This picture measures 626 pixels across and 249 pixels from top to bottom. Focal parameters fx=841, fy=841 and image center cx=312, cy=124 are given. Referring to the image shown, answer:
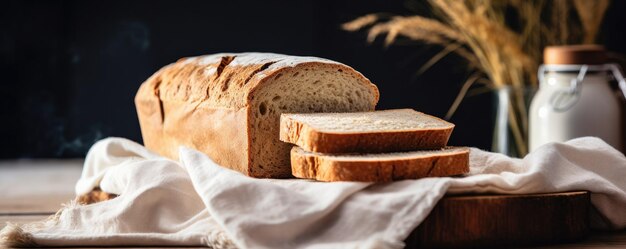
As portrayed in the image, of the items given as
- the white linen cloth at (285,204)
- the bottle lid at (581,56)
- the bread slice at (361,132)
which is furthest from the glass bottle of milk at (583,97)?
the bread slice at (361,132)

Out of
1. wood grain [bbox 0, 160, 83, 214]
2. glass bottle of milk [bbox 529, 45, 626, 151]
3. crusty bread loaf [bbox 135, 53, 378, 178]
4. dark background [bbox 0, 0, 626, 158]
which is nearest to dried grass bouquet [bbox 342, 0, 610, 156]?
dark background [bbox 0, 0, 626, 158]

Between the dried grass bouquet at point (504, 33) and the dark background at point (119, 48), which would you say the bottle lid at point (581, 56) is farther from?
the dark background at point (119, 48)

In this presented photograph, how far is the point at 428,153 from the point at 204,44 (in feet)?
7.00

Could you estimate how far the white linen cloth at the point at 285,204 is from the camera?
5.13 ft

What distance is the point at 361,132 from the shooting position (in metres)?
1.83

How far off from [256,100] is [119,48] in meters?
1.84

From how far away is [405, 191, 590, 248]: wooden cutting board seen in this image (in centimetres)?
162

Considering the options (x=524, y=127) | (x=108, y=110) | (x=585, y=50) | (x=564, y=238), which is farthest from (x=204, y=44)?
(x=564, y=238)

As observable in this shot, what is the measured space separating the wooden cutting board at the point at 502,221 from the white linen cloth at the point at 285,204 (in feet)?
0.11

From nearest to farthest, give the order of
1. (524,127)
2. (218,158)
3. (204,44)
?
(218,158) → (524,127) → (204,44)

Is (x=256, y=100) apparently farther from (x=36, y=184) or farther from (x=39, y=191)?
(x=36, y=184)

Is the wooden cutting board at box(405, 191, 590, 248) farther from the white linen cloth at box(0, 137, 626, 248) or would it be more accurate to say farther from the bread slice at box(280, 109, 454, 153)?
the bread slice at box(280, 109, 454, 153)

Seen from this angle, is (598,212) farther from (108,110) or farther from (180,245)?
(108,110)

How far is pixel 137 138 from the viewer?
3.85m
